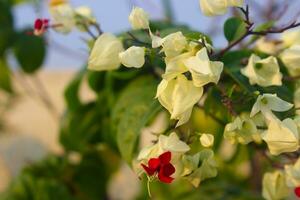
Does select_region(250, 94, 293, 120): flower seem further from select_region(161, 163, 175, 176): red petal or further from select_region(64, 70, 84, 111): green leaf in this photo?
select_region(64, 70, 84, 111): green leaf

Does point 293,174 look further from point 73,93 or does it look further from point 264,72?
point 73,93

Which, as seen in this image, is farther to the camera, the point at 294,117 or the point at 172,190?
the point at 172,190

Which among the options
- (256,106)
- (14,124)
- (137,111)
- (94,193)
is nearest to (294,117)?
(256,106)

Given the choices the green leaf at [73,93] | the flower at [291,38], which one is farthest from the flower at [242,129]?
the green leaf at [73,93]

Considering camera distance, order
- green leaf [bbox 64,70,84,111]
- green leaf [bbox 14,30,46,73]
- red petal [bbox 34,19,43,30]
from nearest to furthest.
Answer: red petal [bbox 34,19,43,30] < green leaf [bbox 64,70,84,111] < green leaf [bbox 14,30,46,73]

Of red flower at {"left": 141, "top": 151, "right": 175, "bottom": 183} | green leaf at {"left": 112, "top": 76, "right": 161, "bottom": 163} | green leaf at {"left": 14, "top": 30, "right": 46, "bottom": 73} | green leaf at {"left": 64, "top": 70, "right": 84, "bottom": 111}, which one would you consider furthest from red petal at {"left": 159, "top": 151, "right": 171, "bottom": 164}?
green leaf at {"left": 14, "top": 30, "right": 46, "bottom": 73}

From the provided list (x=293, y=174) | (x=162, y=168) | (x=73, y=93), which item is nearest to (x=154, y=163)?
(x=162, y=168)

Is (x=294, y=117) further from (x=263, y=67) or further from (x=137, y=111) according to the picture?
(x=137, y=111)
